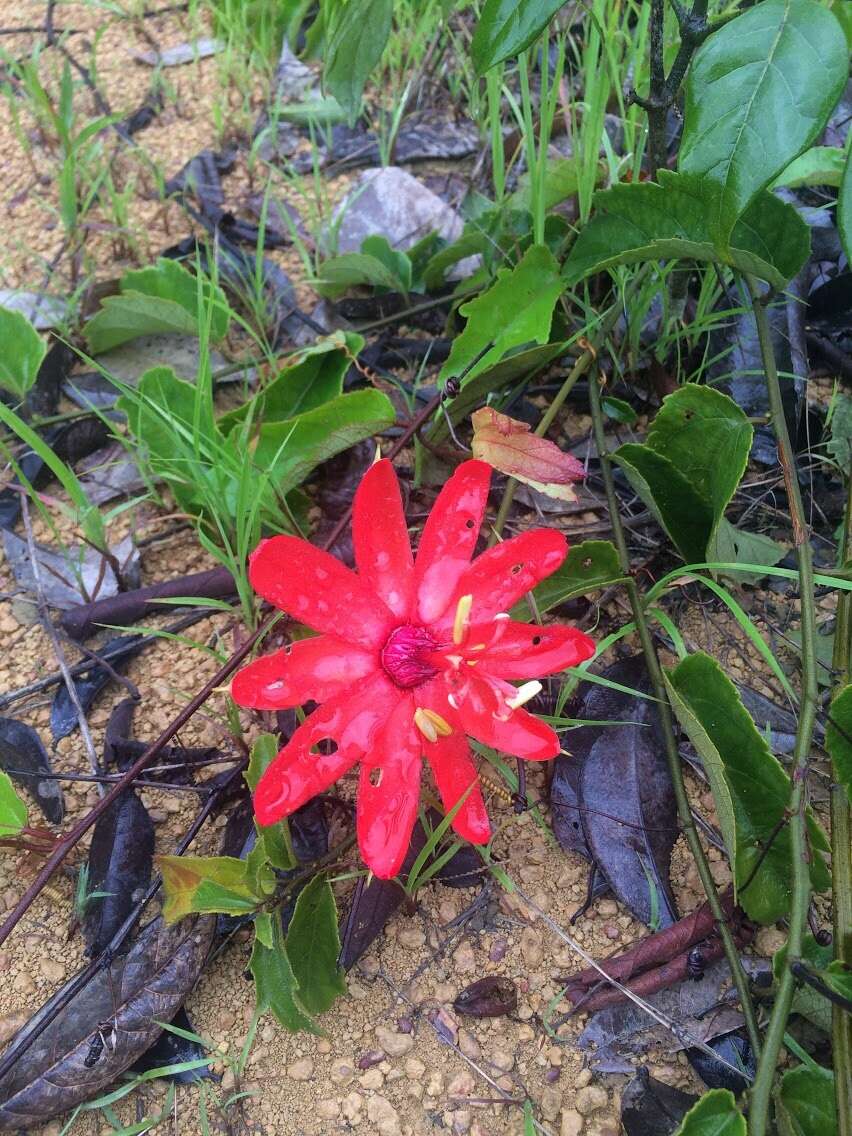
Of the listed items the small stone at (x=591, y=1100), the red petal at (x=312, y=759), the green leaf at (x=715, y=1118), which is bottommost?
the small stone at (x=591, y=1100)

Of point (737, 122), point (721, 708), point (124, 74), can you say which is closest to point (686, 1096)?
point (721, 708)

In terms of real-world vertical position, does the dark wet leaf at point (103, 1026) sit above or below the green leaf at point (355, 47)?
below

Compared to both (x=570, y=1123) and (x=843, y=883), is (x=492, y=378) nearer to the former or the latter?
(x=843, y=883)

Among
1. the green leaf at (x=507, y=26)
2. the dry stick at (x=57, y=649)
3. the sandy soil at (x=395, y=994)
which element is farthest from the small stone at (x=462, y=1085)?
the green leaf at (x=507, y=26)

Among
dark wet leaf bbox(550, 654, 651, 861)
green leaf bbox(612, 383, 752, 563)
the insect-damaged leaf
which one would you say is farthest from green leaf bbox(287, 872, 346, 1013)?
green leaf bbox(612, 383, 752, 563)

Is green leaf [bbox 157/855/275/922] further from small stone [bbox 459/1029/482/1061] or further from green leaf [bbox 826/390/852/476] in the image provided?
green leaf [bbox 826/390/852/476]

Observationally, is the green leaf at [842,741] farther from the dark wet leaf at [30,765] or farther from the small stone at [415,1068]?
the dark wet leaf at [30,765]
